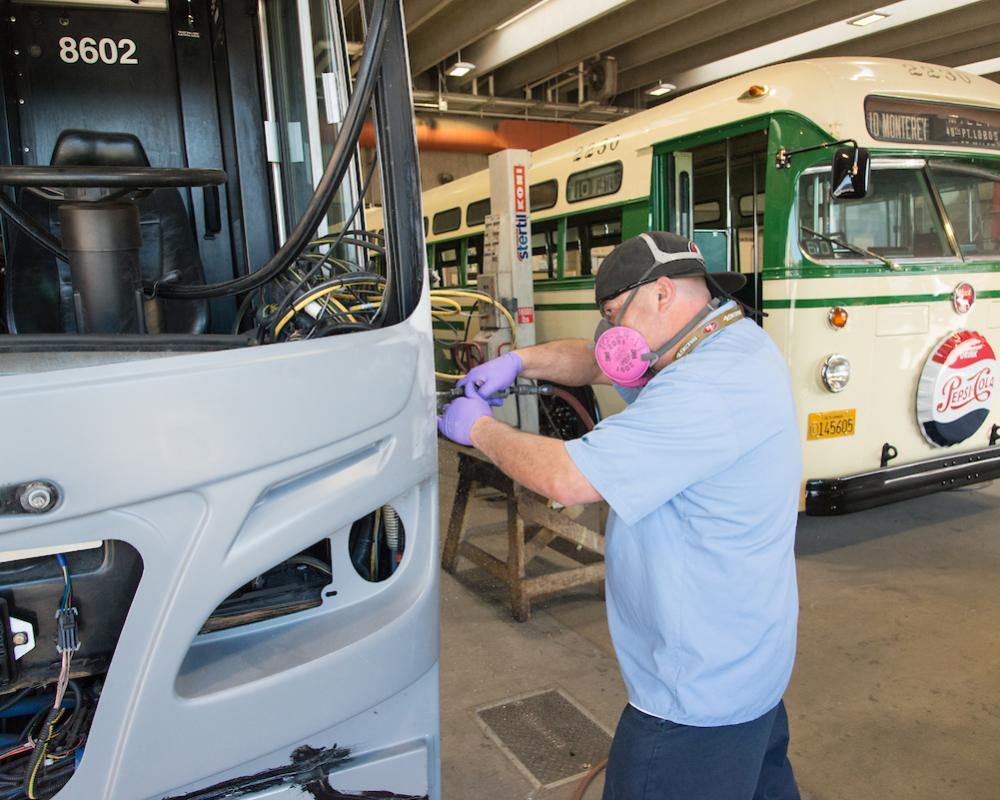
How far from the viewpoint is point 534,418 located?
5.61m

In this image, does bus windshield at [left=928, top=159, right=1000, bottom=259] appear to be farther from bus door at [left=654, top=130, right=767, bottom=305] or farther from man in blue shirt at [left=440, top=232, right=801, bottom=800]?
man in blue shirt at [left=440, top=232, right=801, bottom=800]

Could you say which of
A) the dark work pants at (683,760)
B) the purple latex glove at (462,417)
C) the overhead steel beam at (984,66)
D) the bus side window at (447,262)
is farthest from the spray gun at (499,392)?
the overhead steel beam at (984,66)

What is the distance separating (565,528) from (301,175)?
2.12 metres

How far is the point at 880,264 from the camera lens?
14.8 ft

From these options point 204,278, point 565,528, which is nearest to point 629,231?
point 565,528

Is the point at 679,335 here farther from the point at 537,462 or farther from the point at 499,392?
the point at 499,392

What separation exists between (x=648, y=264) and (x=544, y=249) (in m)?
4.97

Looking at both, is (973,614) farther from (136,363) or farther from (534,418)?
(136,363)

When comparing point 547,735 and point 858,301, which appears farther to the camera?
point 858,301

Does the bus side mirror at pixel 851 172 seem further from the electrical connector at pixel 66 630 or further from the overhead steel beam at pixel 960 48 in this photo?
the overhead steel beam at pixel 960 48

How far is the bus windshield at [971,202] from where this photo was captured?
4766mm

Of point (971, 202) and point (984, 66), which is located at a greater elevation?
point (984, 66)

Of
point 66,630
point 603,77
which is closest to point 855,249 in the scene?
point 66,630

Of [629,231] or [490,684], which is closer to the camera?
[490,684]
